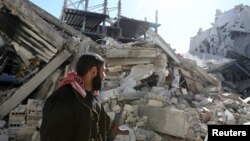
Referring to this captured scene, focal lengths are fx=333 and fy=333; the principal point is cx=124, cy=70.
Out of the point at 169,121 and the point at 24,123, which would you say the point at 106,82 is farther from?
the point at 24,123

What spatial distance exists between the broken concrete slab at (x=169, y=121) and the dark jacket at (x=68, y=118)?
3571 millimetres

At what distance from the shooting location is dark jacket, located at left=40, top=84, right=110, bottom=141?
7.61ft

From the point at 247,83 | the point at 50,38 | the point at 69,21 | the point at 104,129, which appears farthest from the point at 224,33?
the point at 104,129

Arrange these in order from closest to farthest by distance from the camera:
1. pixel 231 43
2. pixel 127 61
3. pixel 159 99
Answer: pixel 159 99
pixel 127 61
pixel 231 43

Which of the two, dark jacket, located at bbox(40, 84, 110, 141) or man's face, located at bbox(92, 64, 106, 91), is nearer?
dark jacket, located at bbox(40, 84, 110, 141)

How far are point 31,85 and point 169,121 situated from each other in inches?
103

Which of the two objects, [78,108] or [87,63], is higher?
[87,63]

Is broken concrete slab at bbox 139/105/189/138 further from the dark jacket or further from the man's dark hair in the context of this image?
the man's dark hair

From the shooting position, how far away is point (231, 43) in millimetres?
23109

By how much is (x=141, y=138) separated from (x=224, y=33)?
66.9ft

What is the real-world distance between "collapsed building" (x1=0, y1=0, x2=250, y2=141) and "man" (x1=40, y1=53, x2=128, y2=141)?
290cm

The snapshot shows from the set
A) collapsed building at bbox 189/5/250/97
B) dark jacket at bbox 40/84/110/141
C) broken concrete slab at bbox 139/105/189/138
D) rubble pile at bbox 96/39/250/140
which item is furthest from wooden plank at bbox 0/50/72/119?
collapsed building at bbox 189/5/250/97

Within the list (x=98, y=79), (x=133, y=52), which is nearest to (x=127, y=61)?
(x=133, y=52)

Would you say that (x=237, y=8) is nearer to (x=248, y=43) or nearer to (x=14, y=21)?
(x=248, y=43)
